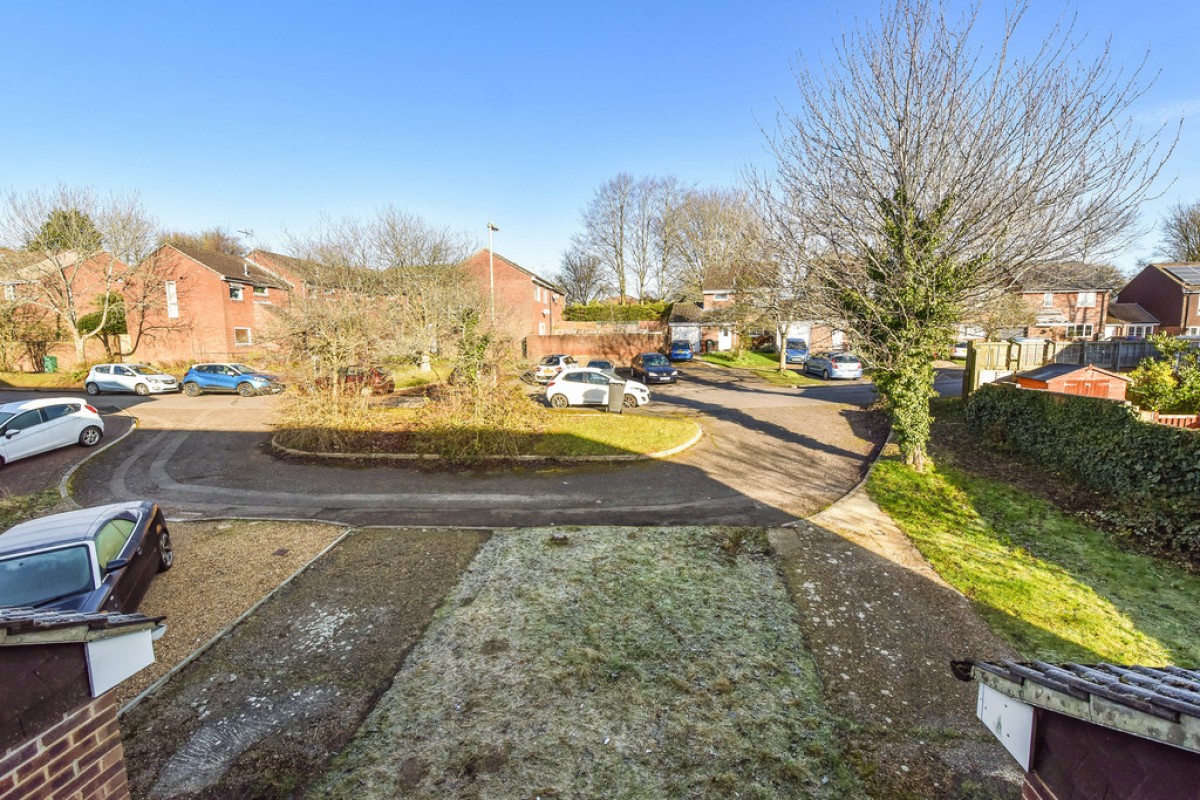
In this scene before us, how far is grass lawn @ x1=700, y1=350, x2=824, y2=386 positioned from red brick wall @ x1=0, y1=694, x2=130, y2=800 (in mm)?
28220

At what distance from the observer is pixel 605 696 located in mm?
5102

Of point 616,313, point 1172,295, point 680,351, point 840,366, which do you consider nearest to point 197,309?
point 616,313

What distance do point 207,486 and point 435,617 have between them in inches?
347

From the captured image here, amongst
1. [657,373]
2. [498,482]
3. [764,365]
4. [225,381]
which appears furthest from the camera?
[764,365]

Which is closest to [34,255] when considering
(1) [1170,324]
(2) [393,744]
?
(2) [393,744]

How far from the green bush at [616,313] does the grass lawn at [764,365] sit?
20.5ft

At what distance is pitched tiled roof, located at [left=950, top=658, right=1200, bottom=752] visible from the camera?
181cm

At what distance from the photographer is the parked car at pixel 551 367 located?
24.8 metres

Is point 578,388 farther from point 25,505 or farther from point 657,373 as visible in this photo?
point 25,505

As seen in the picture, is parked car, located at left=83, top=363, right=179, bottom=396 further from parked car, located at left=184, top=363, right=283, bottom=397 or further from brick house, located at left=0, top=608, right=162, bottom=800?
brick house, located at left=0, top=608, right=162, bottom=800

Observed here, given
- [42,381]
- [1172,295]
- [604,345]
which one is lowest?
[42,381]

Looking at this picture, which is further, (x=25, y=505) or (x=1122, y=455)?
(x=25, y=505)

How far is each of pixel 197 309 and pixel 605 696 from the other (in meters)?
38.4

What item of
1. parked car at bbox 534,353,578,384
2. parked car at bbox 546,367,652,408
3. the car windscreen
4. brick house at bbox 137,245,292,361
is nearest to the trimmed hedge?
parked car at bbox 546,367,652,408
